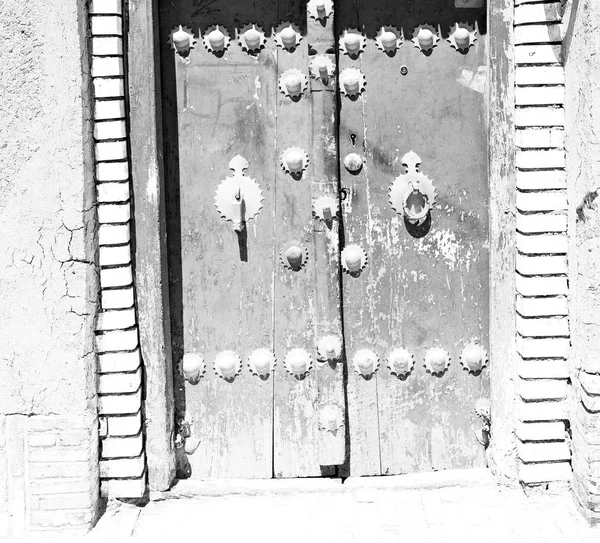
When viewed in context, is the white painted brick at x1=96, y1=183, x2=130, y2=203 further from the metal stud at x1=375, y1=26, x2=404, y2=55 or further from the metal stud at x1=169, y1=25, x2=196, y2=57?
the metal stud at x1=375, y1=26, x2=404, y2=55

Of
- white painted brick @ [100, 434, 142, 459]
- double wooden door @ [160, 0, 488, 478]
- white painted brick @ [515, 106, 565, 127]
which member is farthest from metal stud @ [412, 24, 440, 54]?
white painted brick @ [100, 434, 142, 459]

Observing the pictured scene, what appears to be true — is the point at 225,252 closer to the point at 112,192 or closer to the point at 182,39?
the point at 112,192

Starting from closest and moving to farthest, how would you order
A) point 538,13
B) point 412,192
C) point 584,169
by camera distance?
point 584,169 → point 538,13 → point 412,192

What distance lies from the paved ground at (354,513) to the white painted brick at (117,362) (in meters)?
0.53

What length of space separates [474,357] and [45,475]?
167cm

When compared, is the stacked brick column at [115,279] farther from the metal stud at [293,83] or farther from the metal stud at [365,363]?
the metal stud at [365,363]

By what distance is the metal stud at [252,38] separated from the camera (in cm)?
349

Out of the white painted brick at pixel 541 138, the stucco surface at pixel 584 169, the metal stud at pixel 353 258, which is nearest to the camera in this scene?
the stucco surface at pixel 584 169

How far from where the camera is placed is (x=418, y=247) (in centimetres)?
362

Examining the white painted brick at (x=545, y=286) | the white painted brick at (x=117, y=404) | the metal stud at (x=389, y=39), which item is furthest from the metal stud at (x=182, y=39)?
the white painted brick at (x=545, y=286)

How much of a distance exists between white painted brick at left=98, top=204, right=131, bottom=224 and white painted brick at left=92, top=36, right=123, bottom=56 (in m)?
0.54

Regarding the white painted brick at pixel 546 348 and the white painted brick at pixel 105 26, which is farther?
the white painted brick at pixel 546 348

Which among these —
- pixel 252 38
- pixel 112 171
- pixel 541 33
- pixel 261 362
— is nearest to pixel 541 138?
pixel 541 33

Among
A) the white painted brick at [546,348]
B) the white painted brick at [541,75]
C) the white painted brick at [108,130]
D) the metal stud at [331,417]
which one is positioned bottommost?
the metal stud at [331,417]
